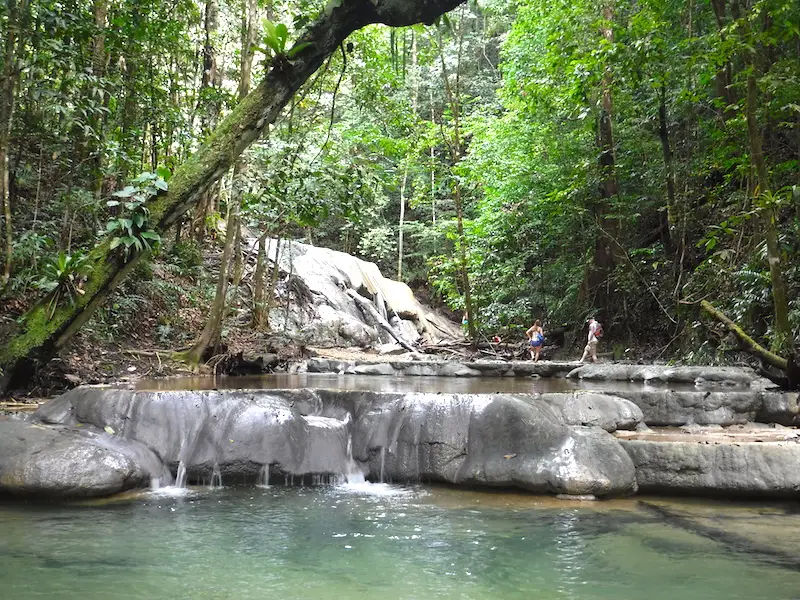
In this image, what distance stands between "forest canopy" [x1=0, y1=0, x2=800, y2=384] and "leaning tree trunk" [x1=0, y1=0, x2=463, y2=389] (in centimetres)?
6

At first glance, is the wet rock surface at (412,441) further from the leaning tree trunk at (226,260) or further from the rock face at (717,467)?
the leaning tree trunk at (226,260)

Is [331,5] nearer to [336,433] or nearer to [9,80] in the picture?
[9,80]

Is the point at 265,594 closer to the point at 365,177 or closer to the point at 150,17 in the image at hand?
the point at 365,177

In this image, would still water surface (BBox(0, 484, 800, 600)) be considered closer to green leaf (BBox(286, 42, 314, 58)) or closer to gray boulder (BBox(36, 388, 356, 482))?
gray boulder (BBox(36, 388, 356, 482))

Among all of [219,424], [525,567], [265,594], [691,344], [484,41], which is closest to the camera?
[265,594]

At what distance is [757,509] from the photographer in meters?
5.38

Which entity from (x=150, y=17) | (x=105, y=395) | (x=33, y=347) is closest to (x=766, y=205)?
(x=105, y=395)

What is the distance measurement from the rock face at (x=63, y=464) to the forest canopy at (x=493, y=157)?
2.02m

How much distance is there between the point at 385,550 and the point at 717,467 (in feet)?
10.4

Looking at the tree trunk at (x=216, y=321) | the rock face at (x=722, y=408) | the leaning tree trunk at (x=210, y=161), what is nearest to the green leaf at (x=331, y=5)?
the leaning tree trunk at (x=210, y=161)

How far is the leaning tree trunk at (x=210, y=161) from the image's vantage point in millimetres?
7398

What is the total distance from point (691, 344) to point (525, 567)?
8547 millimetres

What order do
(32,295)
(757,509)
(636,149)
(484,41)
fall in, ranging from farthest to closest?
(484,41) < (636,149) < (32,295) < (757,509)

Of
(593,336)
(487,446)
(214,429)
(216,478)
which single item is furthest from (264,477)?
(593,336)
